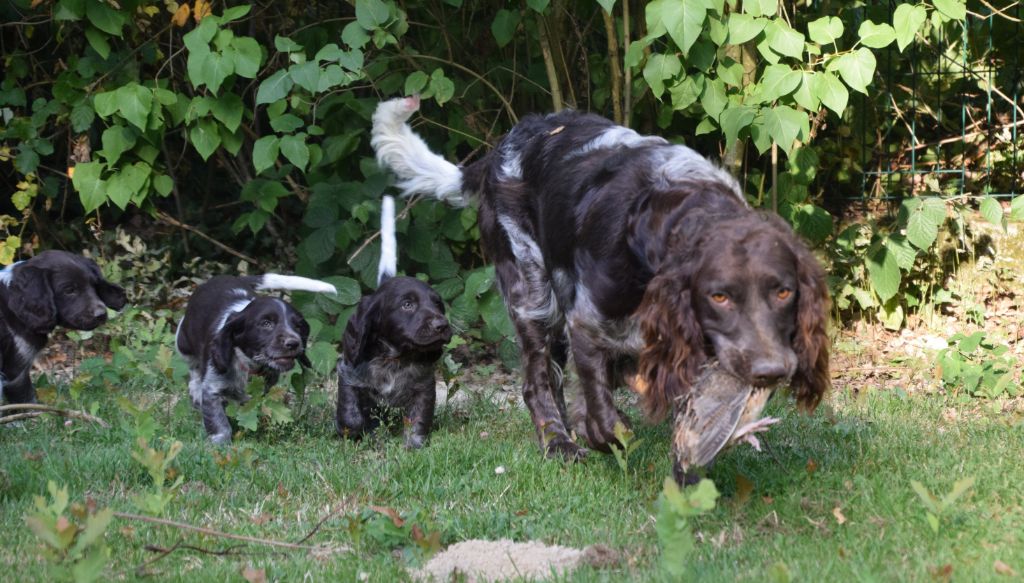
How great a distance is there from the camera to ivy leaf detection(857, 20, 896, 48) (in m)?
5.69

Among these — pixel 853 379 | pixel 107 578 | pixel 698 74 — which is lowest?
pixel 853 379

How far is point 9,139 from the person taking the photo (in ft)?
25.7

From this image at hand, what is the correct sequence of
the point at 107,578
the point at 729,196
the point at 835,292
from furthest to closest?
the point at 835,292, the point at 729,196, the point at 107,578

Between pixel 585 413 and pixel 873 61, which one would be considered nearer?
pixel 585 413

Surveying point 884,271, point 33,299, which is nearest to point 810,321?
point 884,271

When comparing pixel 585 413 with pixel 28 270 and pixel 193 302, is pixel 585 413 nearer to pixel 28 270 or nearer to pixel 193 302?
pixel 193 302

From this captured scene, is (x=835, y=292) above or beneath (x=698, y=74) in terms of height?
Answer: beneath

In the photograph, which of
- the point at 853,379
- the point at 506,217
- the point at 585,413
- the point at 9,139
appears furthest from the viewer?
the point at 9,139

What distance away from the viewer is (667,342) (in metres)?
3.69

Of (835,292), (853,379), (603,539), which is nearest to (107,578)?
(603,539)

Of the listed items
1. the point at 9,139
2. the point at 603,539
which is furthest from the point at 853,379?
the point at 9,139

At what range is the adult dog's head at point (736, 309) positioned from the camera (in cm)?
343

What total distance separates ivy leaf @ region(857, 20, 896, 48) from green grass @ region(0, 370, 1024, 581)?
170 cm

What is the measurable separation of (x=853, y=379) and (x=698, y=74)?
1.85 meters
